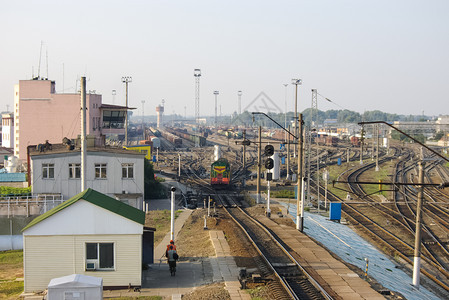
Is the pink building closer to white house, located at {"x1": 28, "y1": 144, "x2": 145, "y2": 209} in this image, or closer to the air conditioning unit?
white house, located at {"x1": 28, "y1": 144, "x2": 145, "y2": 209}

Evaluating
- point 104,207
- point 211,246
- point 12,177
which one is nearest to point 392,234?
point 211,246

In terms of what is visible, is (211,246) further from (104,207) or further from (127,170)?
(127,170)

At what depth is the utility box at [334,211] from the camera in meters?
34.1

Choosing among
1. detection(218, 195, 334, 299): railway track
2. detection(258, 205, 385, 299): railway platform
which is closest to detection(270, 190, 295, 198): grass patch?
detection(218, 195, 334, 299): railway track

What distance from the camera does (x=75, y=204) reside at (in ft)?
56.2

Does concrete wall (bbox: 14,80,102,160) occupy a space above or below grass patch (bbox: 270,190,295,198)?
above

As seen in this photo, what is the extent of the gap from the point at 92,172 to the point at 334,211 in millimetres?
16298

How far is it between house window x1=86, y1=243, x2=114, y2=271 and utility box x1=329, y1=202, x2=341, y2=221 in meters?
19.8

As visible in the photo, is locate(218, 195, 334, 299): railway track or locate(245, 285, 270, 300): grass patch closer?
locate(245, 285, 270, 300): grass patch

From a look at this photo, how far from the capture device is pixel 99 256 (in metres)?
17.3

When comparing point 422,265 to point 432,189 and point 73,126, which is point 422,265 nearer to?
point 432,189

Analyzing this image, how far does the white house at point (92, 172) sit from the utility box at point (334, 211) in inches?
508

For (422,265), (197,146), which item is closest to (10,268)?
(422,265)

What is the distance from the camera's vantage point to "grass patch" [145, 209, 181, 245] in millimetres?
29328
